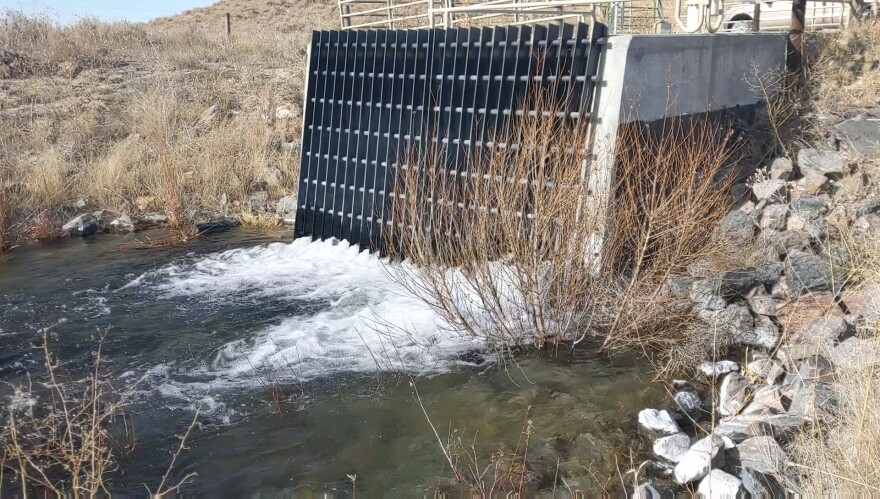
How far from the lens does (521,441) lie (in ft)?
17.8

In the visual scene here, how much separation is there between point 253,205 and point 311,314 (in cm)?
505

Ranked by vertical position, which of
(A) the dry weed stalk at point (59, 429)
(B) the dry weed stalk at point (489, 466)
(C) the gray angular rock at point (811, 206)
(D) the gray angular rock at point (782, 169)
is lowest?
(A) the dry weed stalk at point (59, 429)

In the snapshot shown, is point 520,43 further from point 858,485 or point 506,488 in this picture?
point 858,485

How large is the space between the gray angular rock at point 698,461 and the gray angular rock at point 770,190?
14.8ft

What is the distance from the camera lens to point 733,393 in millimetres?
5871

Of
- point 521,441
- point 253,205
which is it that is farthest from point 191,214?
point 521,441

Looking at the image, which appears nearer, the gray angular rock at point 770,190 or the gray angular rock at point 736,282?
the gray angular rock at point 736,282

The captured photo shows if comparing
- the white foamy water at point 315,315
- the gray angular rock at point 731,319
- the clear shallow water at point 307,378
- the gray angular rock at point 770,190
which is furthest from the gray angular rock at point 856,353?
the gray angular rock at point 770,190

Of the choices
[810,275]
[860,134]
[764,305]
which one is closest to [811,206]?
[810,275]

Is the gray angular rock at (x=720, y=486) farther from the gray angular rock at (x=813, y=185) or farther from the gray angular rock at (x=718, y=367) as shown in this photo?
the gray angular rock at (x=813, y=185)

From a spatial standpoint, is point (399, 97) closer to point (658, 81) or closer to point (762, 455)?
point (658, 81)

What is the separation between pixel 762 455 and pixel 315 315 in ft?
15.2

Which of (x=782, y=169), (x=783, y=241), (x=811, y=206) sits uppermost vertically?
(x=782, y=169)

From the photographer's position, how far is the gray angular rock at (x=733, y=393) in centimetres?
577
